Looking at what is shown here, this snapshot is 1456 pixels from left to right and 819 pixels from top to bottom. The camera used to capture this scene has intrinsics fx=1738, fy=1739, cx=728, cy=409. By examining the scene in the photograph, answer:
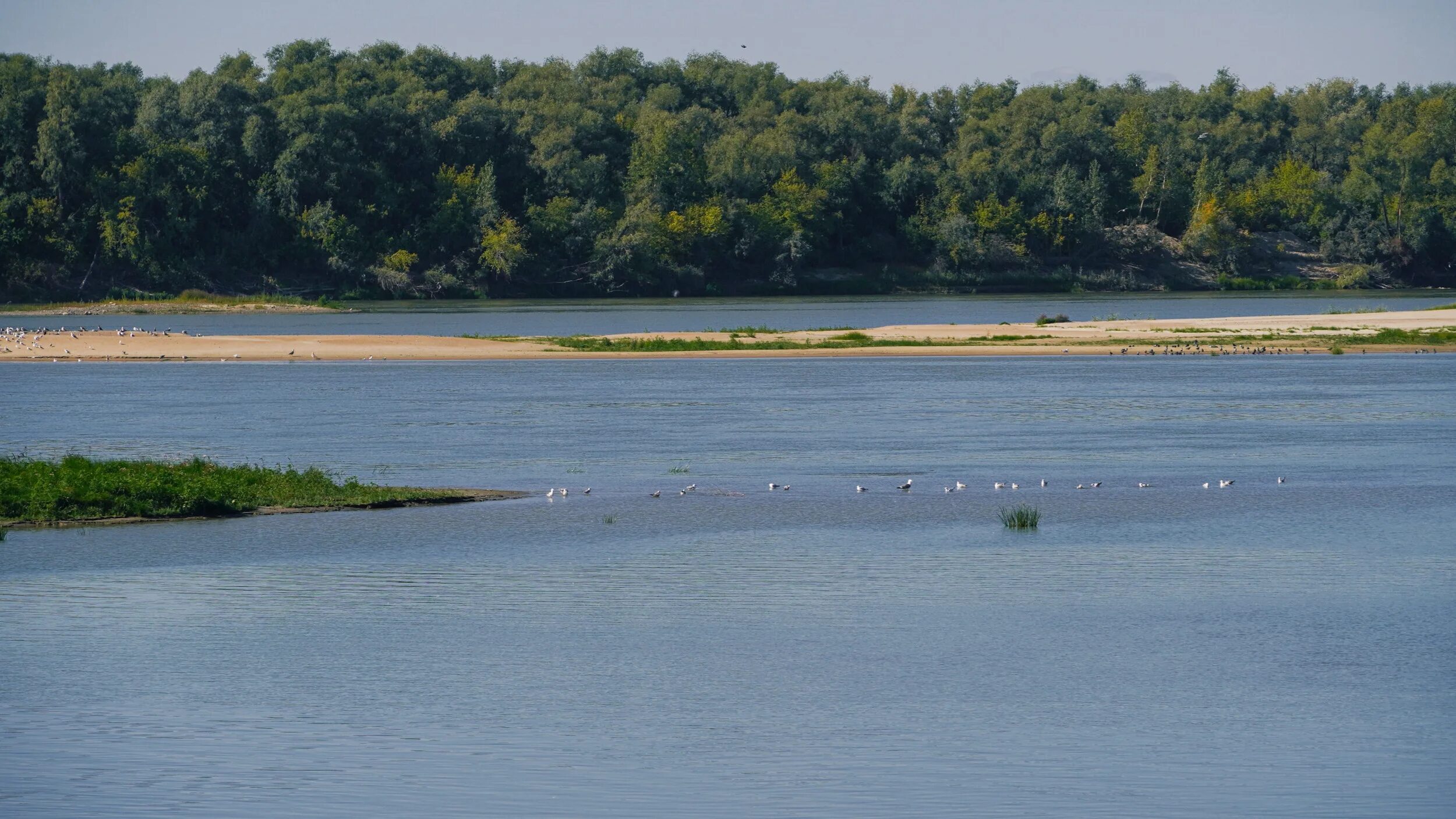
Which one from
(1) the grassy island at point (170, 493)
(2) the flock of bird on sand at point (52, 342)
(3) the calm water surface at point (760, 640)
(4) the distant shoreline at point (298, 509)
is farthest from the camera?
(2) the flock of bird on sand at point (52, 342)

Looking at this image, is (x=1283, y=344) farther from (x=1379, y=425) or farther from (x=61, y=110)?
(x=61, y=110)

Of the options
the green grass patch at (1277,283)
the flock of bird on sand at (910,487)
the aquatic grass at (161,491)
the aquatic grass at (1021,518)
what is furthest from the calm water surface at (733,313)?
the aquatic grass at (1021,518)

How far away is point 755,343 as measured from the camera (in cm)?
6969

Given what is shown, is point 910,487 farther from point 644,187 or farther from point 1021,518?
point 644,187

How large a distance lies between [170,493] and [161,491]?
15 cm

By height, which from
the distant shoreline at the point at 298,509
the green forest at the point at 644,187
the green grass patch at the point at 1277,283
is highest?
the green forest at the point at 644,187

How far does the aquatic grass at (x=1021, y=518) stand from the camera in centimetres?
2575

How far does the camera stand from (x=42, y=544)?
24141mm

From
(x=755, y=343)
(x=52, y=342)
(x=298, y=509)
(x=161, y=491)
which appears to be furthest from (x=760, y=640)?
(x=52, y=342)

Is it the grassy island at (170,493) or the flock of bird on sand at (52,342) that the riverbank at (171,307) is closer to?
the flock of bird on sand at (52,342)

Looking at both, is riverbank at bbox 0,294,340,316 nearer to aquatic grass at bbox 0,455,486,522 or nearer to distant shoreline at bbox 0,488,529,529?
aquatic grass at bbox 0,455,486,522

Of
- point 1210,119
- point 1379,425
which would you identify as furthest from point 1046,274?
point 1379,425

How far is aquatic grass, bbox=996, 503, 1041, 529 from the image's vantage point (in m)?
25.8

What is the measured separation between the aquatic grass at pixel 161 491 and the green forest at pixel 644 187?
90.3m
